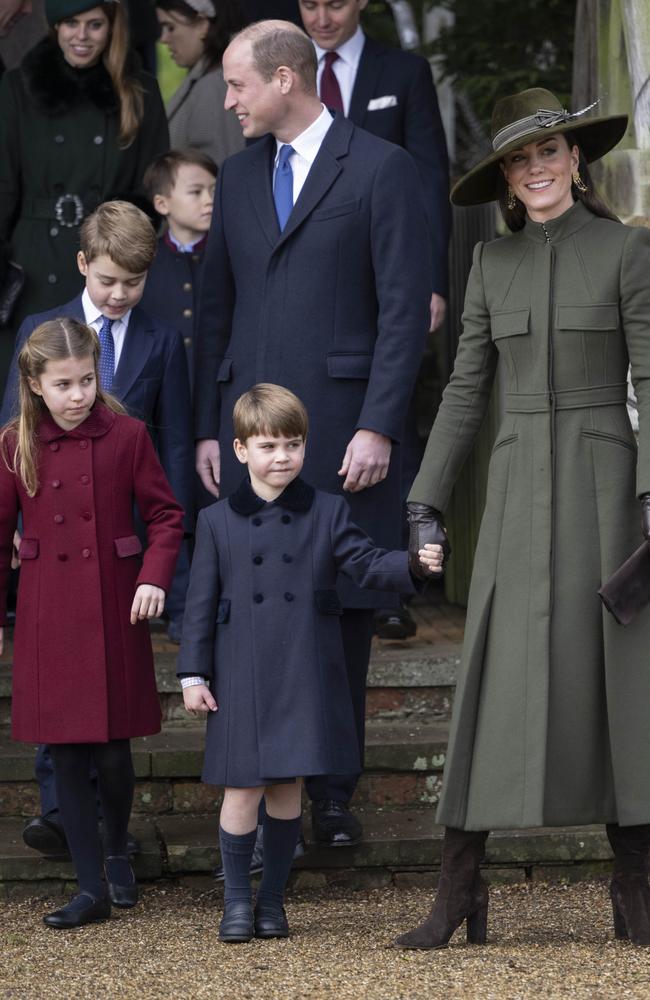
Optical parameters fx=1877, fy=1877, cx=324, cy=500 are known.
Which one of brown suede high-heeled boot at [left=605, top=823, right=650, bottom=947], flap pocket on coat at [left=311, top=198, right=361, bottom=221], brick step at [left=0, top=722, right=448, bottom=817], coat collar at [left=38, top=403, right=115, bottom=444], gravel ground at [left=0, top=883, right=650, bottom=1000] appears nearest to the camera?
gravel ground at [left=0, top=883, right=650, bottom=1000]

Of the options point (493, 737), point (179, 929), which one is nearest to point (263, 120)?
point (493, 737)

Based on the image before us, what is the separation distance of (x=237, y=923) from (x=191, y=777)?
105 cm

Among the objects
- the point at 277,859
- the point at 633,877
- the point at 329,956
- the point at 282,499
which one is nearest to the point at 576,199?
the point at 282,499

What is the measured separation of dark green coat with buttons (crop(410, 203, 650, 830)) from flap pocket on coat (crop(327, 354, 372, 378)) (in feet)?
2.26

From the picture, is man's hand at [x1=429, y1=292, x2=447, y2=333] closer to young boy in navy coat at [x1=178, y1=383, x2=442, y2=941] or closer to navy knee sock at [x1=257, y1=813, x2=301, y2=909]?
young boy in navy coat at [x1=178, y1=383, x2=442, y2=941]

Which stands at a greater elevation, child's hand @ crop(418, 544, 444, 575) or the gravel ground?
child's hand @ crop(418, 544, 444, 575)

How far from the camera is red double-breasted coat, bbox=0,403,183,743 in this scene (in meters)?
4.88

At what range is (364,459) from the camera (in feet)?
16.3

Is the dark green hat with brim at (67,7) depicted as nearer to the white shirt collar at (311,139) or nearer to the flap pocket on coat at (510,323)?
the white shirt collar at (311,139)

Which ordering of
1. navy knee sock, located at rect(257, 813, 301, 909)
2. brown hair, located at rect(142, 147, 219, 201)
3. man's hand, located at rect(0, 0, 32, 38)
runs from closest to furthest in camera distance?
navy knee sock, located at rect(257, 813, 301, 909) → brown hair, located at rect(142, 147, 219, 201) → man's hand, located at rect(0, 0, 32, 38)

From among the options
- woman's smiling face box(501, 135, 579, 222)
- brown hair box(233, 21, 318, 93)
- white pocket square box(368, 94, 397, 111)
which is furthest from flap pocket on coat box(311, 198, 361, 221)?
white pocket square box(368, 94, 397, 111)

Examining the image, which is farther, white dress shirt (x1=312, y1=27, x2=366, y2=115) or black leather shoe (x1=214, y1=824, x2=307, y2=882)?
white dress shirt (x1=312, y1=27, x2=366, y2=115)

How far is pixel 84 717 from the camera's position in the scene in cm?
485

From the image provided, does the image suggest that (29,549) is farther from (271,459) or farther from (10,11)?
(10,11)
